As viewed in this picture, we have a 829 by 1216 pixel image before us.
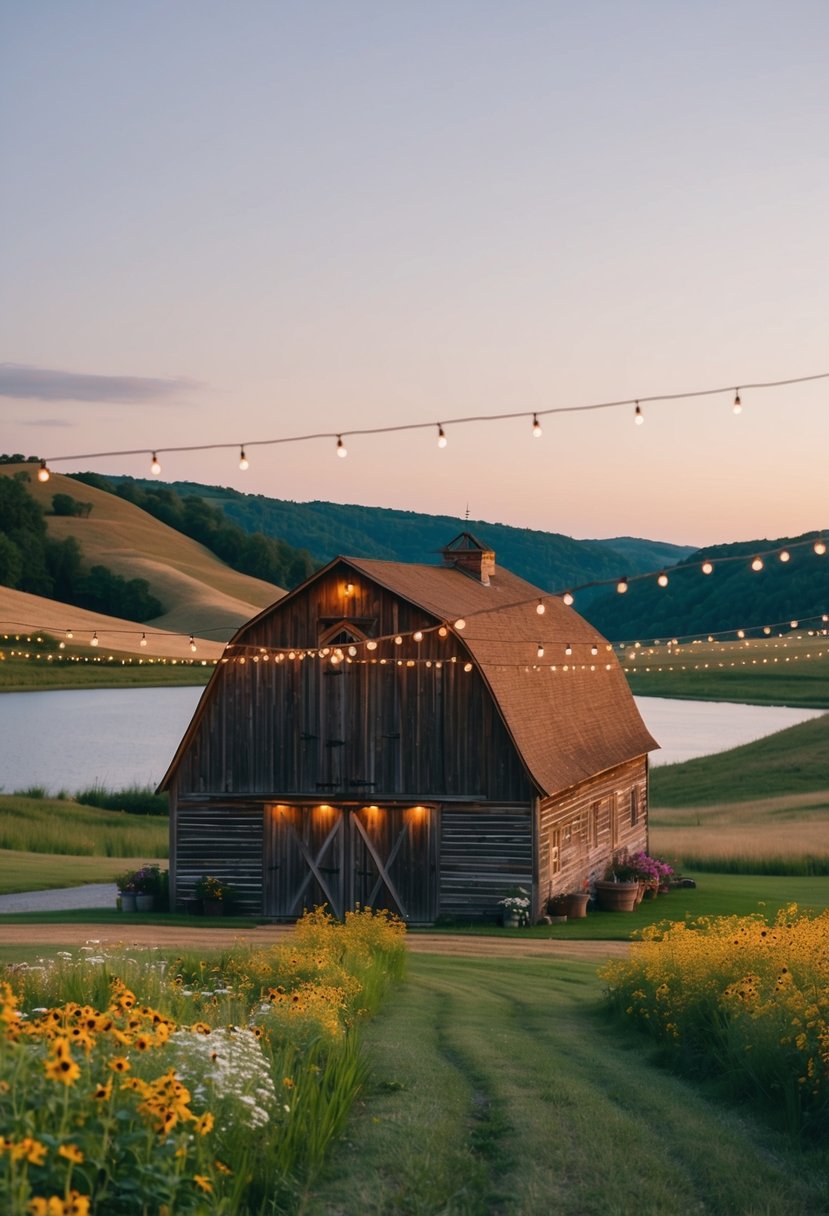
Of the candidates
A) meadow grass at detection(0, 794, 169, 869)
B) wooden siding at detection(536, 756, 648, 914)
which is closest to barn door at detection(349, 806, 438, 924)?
wooden siding at detection(536, 756, 648, 914)

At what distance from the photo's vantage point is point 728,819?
4919cm

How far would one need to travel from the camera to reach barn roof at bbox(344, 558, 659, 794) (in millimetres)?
27734

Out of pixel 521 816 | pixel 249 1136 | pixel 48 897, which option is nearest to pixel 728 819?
pixel 521 816

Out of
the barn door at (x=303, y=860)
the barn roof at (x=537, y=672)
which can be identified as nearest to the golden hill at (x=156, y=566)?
the barn roof at (x=537, y=672)

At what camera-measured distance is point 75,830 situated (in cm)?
4366

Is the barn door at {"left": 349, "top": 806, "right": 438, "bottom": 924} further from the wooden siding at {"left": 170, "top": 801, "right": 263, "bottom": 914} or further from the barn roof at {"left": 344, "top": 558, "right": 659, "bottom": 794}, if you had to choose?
the barn roof at {"left": 344, "top": 558, "right": 659, "bottom": 794}

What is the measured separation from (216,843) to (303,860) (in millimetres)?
1949

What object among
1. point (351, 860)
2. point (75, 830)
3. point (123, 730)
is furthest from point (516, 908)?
point (123, 730)

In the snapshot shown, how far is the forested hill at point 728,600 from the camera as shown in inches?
5886

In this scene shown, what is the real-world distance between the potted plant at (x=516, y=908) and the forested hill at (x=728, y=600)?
109 meters

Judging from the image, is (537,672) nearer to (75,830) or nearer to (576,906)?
(576,906)

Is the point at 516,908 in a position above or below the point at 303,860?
below

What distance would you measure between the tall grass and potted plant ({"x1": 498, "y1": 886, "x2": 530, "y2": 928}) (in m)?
17.5

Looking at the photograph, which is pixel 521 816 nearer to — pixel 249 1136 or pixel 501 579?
pixel 501 579
